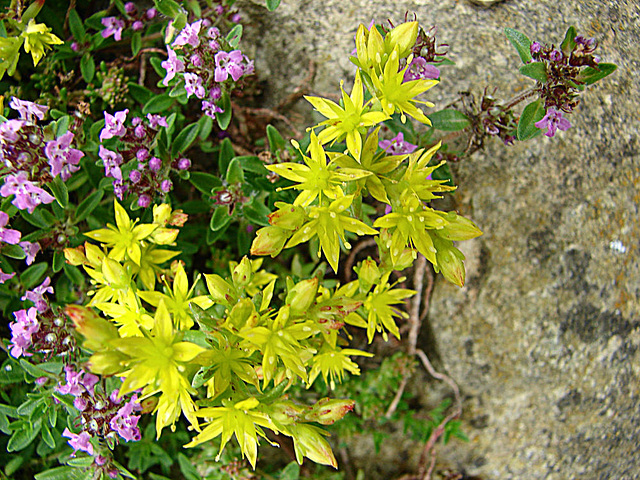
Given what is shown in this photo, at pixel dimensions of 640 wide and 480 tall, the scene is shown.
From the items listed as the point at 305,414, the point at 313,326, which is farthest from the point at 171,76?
the point at 305,414

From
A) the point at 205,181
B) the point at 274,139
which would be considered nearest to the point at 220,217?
the point at 205,181

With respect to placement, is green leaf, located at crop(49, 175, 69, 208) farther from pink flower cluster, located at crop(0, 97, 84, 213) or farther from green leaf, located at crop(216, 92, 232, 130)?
green leaf, located at crop(216, 92, 232, 130)

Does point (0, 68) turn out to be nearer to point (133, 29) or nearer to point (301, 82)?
point (133, 29)

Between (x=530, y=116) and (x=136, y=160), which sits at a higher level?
(x=530, y=116)

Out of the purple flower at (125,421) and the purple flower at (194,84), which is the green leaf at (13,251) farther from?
the purple flower at (194,84)

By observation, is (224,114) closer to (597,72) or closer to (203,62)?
(203,62)
